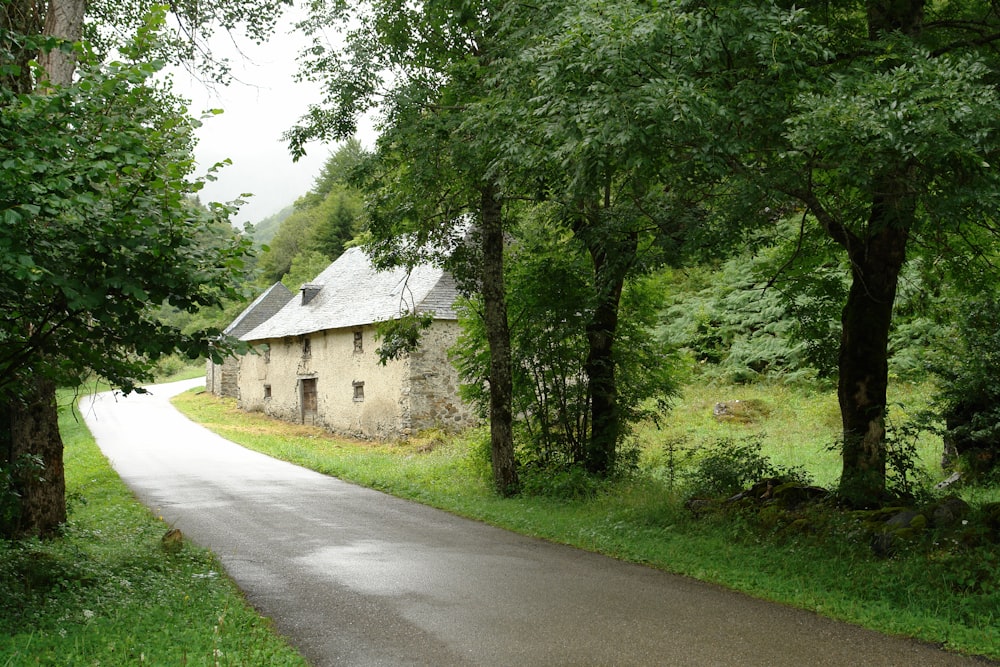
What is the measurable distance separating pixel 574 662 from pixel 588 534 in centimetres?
475

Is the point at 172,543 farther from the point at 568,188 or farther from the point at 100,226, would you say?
the point at 568,188

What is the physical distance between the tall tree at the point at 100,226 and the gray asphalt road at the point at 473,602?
2578 millimetres

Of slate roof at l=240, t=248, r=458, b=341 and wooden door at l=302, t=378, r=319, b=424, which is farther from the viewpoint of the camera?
wooden door at l=302, t=378, r=319, b=424

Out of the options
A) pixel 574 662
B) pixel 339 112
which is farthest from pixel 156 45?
pixel 339 112

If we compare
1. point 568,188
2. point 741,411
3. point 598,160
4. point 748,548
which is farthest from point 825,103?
point 741,411

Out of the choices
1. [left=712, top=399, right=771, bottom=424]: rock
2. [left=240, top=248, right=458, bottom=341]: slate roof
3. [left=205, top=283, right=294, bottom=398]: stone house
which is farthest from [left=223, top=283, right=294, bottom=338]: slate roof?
[left=712, top=399, right=771, bottom=424]: rock

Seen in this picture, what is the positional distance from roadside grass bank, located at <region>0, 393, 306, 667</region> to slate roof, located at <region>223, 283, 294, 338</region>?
34770mm

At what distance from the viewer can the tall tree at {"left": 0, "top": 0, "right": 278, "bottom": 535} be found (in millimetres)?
5316

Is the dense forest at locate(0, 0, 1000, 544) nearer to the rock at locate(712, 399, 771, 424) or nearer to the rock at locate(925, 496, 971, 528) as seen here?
the rock at locate(925, 496, 971, 528)

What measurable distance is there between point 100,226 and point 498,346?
9197 millimetres

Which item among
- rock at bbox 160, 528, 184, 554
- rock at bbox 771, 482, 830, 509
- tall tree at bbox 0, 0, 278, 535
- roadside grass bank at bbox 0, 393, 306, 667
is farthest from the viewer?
rock at bbox 771, 482, 830, 509

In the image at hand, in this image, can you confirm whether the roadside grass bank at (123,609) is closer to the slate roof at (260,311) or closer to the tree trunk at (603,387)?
the tree trunk at (603,387)

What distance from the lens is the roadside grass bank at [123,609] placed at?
5.48m

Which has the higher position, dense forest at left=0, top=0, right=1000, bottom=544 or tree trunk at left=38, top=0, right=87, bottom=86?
tree trunk at left=38, top=0, right=87, bottom=86
